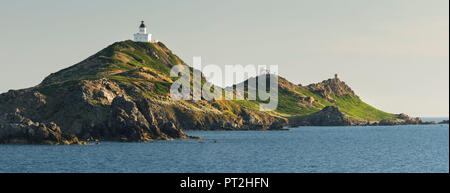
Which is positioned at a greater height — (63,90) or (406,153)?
(63,90)

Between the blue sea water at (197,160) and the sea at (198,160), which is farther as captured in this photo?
the blue sea water at (197,160)

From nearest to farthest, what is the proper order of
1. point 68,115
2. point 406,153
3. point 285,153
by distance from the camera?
point 285,153 < point 406,153 < point 68,115

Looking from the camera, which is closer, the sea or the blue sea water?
the sea

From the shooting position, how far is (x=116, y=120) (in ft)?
458

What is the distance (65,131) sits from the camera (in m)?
143

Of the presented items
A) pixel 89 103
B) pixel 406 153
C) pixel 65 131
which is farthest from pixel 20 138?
pixel 406 153

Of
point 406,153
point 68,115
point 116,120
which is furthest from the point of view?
point 68,115
